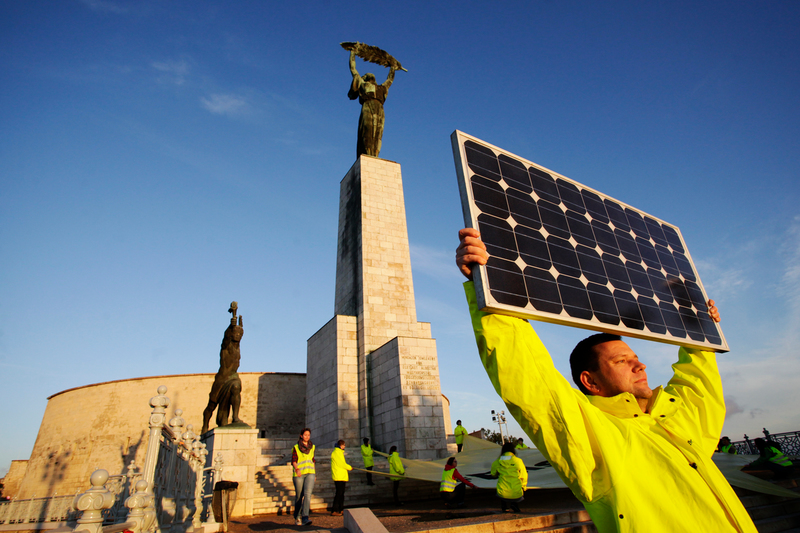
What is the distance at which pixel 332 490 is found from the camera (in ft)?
39.3

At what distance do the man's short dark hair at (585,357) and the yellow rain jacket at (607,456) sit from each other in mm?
447

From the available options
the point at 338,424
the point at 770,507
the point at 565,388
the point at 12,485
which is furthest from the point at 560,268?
the point at 12,485

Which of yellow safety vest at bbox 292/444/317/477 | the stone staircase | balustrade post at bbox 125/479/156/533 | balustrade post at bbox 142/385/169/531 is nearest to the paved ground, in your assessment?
the stone staircase

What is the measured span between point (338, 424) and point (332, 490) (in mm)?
4716

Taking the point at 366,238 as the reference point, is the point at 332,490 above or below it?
below

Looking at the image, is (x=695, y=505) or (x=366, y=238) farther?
(x=366, y=238)

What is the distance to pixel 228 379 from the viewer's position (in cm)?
1397

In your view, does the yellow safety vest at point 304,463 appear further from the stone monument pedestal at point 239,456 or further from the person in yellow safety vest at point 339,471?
the stone monument pedestal at point 239,456

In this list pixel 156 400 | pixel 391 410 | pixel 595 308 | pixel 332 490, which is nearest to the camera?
pixel 595 308

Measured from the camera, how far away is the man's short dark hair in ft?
8.80

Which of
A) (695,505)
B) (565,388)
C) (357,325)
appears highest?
(357,325)

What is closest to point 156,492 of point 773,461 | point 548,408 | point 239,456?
point 548,408

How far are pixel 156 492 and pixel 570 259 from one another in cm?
544

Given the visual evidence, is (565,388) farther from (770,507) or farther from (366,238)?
→ (366,238)
